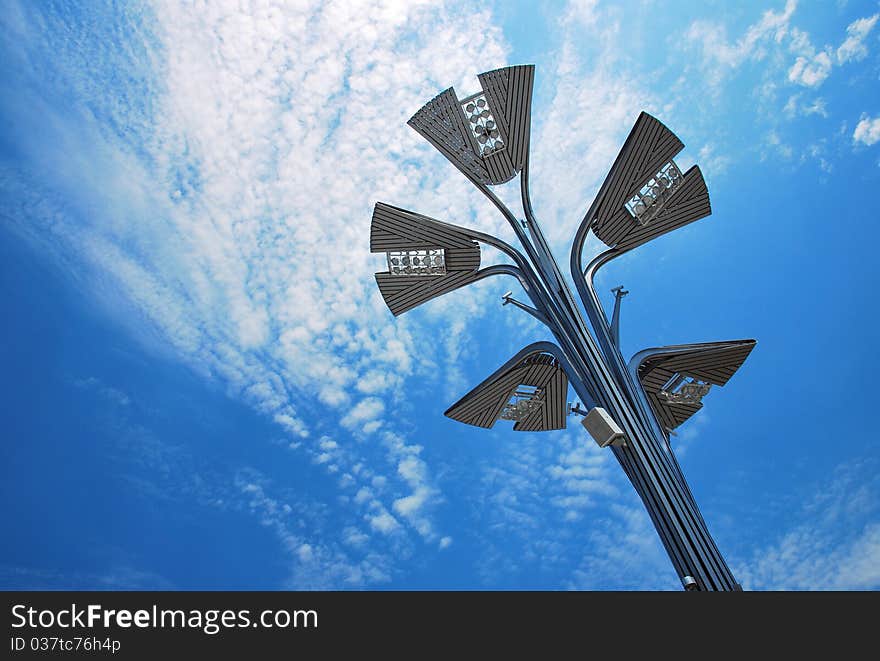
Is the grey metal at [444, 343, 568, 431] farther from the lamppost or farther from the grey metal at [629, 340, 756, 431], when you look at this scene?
the grey metal at [629, 340, 756, 431]

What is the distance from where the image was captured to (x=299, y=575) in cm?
1722

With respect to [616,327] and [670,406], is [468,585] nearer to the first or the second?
[670,406]

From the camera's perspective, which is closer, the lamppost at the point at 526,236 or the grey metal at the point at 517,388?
the lamppost at the point at 526,236

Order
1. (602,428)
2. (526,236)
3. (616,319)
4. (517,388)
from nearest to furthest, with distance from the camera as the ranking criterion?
(602,428) < (616,319) < (526,236) < (517,388)

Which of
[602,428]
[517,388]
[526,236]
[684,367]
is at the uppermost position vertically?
[526,236]

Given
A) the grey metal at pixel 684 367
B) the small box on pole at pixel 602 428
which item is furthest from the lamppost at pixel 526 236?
the small box on pole at pixel 602 428

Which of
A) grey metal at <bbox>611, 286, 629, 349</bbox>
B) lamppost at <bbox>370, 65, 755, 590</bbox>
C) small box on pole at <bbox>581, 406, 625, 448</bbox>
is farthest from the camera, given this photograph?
lamppost at <bbox>370, 65, 755, 590</bbox>

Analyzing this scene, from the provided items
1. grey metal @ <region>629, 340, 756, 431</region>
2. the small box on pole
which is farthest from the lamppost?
the small box on pole

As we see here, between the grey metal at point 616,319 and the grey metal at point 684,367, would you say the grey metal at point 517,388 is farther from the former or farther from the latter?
the grey metal at point 684,367

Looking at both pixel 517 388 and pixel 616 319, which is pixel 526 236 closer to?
pixel 616 319

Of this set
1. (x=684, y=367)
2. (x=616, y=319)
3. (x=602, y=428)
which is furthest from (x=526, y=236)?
(x=602, y=428)

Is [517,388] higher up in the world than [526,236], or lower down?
lower down

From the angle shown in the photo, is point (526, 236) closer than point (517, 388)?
Yes
